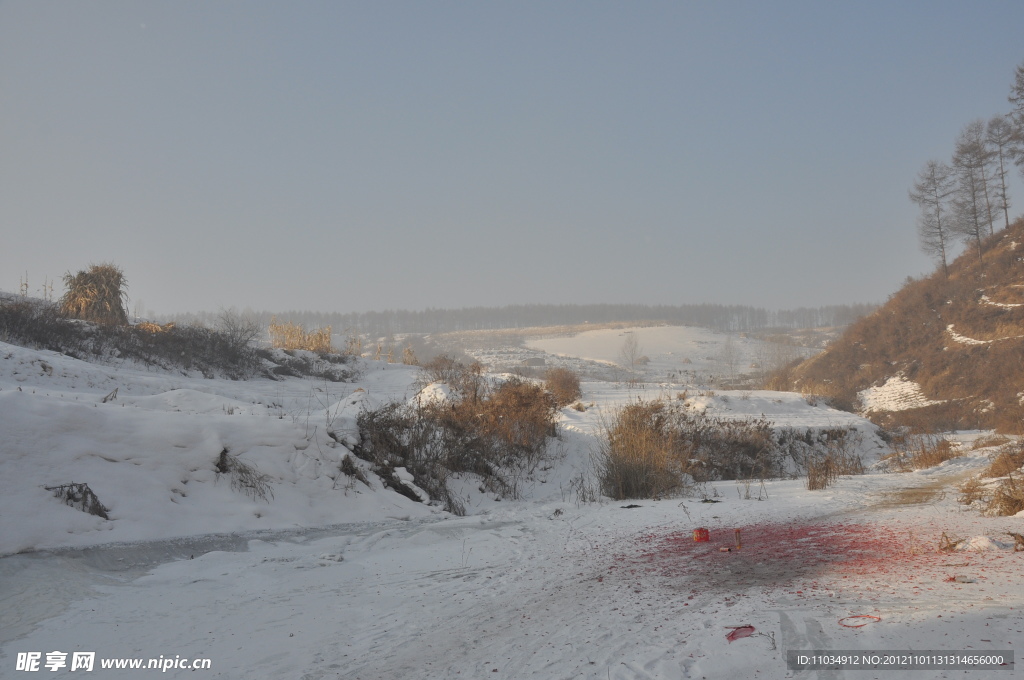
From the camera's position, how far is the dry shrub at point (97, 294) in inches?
871

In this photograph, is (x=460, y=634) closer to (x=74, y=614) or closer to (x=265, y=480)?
(x=74, y=614)

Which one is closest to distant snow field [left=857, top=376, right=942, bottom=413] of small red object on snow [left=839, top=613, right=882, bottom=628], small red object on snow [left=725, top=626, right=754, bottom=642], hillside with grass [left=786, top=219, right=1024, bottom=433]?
hillside with grass [left=786, top=219, right=1024, bottom=433]

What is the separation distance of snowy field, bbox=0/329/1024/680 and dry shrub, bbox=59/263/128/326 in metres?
16.2

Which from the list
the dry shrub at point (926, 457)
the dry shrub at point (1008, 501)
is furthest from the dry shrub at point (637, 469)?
the dry shrub at point (926, 457)

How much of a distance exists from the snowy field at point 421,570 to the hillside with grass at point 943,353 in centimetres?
2097

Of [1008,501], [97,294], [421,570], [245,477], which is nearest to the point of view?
[421,570]

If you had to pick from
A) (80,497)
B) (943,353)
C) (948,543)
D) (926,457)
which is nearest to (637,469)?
(948,543)

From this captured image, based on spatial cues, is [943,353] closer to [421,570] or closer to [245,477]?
[421,570]

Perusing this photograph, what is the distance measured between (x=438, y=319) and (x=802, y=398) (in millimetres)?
103306

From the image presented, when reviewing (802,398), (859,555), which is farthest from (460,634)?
(802,398)

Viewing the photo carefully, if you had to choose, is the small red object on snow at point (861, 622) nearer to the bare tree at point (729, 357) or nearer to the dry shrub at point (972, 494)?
the dry shrub at point (972, 494)

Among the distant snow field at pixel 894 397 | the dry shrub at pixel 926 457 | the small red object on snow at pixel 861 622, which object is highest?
the small red object on snow at pixel 861 622

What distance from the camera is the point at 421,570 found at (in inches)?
210

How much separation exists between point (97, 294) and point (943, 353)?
134ft
